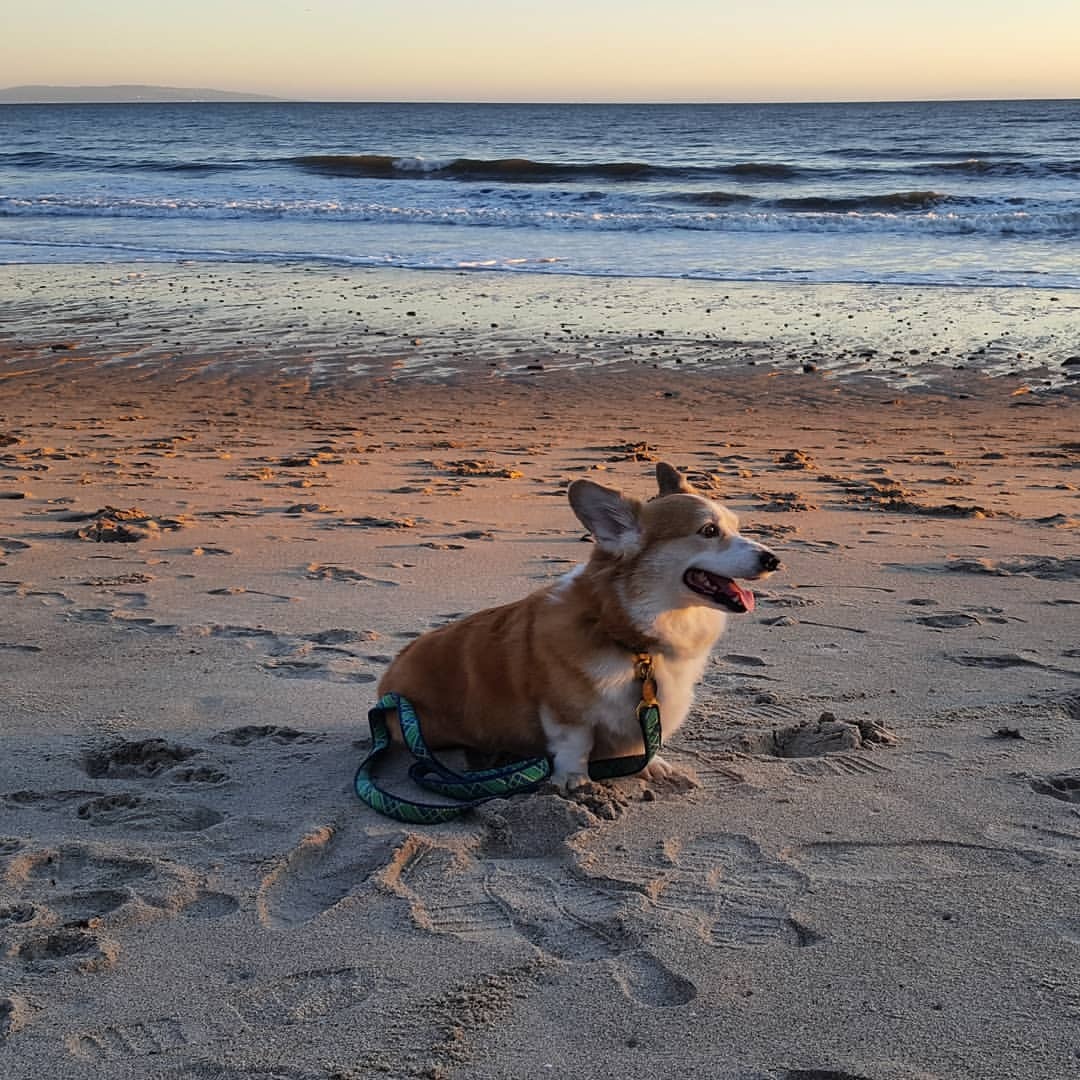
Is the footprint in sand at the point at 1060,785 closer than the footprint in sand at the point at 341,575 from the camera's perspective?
Yes

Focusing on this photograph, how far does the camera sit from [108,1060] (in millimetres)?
2322

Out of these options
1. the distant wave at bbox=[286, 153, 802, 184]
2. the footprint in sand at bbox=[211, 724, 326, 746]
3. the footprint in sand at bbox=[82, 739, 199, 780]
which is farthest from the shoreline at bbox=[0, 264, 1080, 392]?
the distant wave at bbox=[286, 153, 802, 184]

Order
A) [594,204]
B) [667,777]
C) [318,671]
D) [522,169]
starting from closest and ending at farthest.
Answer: [667,777], [318,671], [594,204], [522,169]

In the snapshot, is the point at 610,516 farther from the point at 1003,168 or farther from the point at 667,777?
the point at 1003,168

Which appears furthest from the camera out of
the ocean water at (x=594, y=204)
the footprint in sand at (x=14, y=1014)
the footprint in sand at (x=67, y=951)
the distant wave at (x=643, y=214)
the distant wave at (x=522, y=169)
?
the distant wave at (x=522, y=169)

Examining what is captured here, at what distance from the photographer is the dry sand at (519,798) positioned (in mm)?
2441

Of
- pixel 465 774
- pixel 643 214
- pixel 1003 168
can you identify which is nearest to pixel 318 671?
pixel 465 774

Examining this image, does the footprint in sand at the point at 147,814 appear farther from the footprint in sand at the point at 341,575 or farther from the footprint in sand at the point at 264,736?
the footprint in sand at the point at 341,575

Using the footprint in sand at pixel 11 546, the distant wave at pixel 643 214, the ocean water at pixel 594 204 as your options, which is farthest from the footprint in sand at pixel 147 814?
the distant wave at pixel 643 214

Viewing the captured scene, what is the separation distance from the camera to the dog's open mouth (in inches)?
136

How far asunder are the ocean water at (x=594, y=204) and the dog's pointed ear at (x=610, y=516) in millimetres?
13925

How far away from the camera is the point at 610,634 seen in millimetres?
3496

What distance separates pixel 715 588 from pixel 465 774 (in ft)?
2.87

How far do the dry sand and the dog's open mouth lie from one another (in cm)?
56
